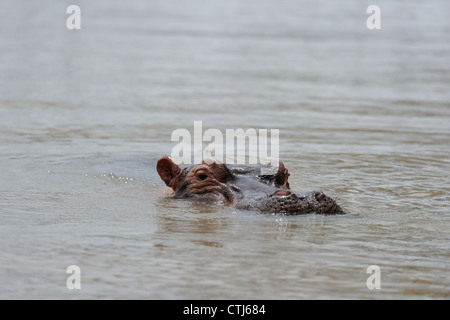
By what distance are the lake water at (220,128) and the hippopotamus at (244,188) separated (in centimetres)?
14

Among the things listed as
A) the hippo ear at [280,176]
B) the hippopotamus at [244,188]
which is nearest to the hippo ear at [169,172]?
the hippopotamus at [244,188]

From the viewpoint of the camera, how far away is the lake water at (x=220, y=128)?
724 centimetres

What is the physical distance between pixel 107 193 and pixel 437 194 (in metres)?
3.57

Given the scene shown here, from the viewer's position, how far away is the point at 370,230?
8.70m

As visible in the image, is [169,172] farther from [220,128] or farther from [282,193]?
[220,128]

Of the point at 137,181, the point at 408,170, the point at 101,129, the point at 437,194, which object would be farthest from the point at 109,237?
the point at 101,129

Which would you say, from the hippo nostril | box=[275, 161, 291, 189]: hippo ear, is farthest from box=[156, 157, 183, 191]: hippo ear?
the hippo nostril

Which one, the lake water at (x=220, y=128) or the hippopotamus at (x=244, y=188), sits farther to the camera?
the hippopotamus at (x=244, y=188)

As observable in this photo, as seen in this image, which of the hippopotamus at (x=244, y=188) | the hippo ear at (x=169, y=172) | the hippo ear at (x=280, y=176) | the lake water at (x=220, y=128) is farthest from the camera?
the hippo ear at (x=169, y=172)

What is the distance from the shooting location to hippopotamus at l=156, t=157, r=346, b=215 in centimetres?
880

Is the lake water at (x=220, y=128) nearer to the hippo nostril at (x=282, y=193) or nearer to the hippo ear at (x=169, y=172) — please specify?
the hippo ear at (x=169, y=172)

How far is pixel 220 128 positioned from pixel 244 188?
5.30 metres

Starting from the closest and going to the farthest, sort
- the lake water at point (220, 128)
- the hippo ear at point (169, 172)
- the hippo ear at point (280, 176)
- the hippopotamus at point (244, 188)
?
1. the lake water at point (220, 128)
2. the hippopotamus at point (244, 188)
3. the hippo ear at point (280, 176)
4. the hippo ear at point (169, 172)

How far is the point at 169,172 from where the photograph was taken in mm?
10055
